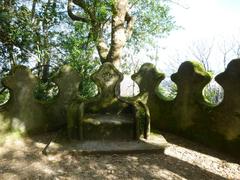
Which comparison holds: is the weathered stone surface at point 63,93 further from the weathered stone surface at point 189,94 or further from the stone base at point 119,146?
the weathered stone surface at point 189,94

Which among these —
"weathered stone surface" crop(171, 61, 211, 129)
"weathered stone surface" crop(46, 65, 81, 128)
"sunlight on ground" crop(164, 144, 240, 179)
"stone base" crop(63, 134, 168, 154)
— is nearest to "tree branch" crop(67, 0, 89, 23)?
"weathered stone surface" crop(46, 65, 81, 128)

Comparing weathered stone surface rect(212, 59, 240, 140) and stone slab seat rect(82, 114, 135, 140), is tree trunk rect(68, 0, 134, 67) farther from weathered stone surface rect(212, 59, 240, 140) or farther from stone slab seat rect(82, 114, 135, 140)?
weathered stone surface rect(212, 59, 240, 140)

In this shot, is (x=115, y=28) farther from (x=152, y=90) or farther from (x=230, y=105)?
(x=230, y=105)

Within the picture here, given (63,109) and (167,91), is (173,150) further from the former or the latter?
(167,91)

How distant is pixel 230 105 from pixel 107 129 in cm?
256

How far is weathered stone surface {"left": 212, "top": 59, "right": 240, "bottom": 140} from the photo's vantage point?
225 inches

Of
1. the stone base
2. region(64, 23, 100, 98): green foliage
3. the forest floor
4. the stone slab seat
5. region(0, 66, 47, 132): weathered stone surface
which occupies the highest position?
region(64, 23, 100, 98): green foliage

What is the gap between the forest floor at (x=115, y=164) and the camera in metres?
4.90

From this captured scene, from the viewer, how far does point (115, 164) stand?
5.30m

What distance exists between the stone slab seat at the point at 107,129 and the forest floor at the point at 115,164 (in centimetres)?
66

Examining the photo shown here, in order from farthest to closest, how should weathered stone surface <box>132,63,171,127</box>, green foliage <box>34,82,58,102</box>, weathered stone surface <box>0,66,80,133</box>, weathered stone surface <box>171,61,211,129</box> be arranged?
green foliage <box>34,82,58,102</box> < weathered stone surface <box>132,63,171,127</box> < weathered stone surface <box>0,66,80,133</box> < weathered stone surface <box>171,61,211,129</box>

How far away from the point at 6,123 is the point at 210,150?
14.5 feet

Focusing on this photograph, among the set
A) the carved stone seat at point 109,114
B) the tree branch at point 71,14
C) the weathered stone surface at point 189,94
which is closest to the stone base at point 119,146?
the carved stone seat at point 109,114

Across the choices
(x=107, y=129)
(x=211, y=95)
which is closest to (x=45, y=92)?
(x=107, y=129)
